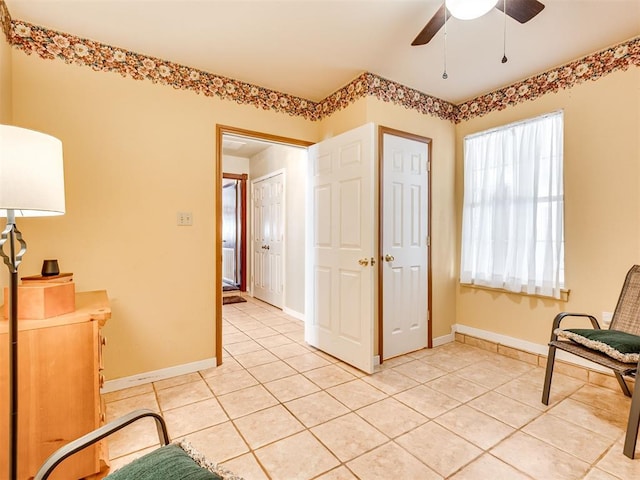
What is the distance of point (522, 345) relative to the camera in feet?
9.34

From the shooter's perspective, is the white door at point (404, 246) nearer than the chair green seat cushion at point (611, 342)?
No

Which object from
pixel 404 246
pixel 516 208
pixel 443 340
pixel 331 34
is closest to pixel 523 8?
pixel 331 34

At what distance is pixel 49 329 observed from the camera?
54.8 inches

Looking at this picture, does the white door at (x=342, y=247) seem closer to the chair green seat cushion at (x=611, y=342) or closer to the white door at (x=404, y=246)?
the white door at (x=404, y=246)

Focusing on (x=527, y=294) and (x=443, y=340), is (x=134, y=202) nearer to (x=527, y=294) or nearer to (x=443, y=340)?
(x=443, y=340)

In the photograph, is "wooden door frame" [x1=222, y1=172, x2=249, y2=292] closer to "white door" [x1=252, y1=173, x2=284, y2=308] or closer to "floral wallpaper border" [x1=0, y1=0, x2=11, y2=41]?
"white door" [x1=252, y1=173, x2=284, y2=308]

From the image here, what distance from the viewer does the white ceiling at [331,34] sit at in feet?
6.23

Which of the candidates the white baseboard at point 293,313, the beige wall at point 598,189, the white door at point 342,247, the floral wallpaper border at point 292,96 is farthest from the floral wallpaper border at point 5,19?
the beige wall at point 598,189

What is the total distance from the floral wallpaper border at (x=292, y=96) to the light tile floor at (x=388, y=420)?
234 centimetres

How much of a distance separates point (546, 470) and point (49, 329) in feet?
7.83

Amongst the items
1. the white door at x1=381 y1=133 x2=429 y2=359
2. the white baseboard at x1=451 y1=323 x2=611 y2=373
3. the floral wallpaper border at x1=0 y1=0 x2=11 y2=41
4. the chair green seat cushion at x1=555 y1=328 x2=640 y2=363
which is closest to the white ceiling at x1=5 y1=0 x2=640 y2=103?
the floral wallpaper border at x1=0 y1=0 x2=11 y2=41

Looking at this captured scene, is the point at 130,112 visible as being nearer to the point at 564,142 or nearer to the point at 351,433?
the point at 351,433

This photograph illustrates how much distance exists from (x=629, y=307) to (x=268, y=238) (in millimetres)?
4182

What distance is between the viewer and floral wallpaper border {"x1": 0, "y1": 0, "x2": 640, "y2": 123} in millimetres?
2109
